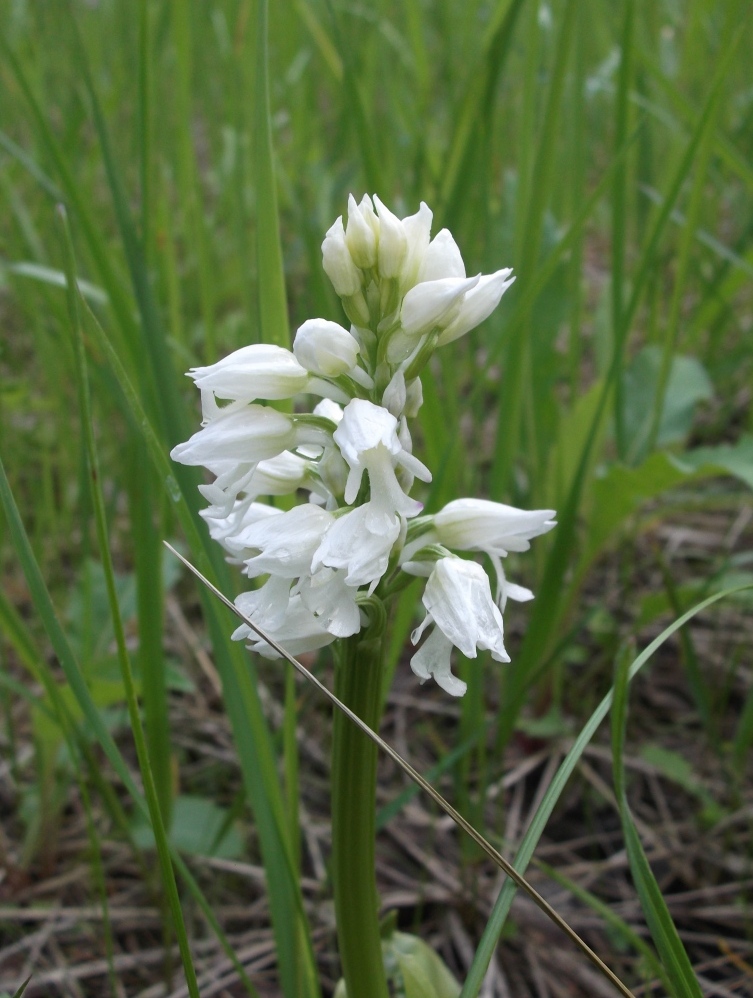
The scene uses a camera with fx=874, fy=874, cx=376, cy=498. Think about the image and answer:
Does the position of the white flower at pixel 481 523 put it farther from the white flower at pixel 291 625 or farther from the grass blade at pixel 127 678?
the grass blade at pixel 127 678

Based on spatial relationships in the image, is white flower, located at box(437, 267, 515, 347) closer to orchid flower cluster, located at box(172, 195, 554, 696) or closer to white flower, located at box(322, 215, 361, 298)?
orchid flower cluster, located at box(172, 195, 554, 696)

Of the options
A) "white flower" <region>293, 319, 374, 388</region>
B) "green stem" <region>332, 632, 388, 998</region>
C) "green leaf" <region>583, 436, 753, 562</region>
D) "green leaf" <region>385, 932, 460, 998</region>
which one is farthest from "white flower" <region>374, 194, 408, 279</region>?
"green leaf" <region>583, 436, 753, 562</region>

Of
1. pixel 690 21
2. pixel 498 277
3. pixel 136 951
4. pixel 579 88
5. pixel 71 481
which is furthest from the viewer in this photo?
pixel 71 481

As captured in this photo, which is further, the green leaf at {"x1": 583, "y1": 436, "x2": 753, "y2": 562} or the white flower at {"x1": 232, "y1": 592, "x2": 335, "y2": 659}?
the green leaf at {"x1": 583, "y1": 436, "x2": 753, "y2": 562}

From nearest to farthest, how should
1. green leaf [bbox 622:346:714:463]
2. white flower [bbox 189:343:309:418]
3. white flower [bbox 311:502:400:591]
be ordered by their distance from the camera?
white flower [bbox 311:502:400:591] → white flower [bbox 189:343:309:418] → green leaf [bbox 622:346:714:463]

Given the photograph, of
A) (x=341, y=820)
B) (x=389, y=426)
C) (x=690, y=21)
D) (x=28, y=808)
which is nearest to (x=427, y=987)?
(x=341, y=820)

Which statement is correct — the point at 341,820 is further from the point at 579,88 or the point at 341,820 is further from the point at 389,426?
the point at 579,88
